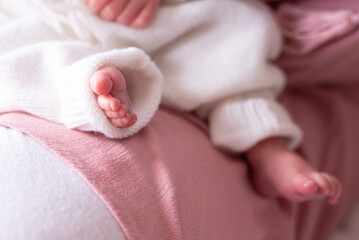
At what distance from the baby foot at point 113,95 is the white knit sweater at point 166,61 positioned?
19 millimetres

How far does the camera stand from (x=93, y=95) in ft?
1.60

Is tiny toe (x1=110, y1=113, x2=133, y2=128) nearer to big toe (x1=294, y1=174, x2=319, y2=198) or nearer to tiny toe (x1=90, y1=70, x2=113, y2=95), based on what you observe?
tiny toe (x1=90, y1=70, x2=113, y2=95)

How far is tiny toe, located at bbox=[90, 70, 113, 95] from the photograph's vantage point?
0.47 metres

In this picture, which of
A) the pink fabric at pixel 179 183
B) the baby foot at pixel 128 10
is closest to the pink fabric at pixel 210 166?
the pink fabric at pixel 179 183

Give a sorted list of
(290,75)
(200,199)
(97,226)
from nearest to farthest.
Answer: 1. (97,226)
2. (200,199)
3. (290,75)

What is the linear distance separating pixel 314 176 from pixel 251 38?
9.4 inches

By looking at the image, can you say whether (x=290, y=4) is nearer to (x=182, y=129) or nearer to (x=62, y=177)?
(x=182, y=129)

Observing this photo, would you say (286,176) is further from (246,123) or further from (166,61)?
(166,61)

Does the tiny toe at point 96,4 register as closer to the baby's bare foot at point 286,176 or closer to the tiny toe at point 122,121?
the tiny toe at point 122,121

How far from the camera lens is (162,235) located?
45 cm

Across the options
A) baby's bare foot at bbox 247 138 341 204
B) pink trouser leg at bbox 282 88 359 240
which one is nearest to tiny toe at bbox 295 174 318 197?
baby's bare foot at bbox 247 138 341 204

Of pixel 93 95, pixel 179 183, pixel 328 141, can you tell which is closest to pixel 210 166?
pixel 179 183

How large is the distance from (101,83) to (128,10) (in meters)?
0.19

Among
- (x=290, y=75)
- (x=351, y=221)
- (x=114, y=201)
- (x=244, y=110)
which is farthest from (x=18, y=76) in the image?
(x=351, y=221)
